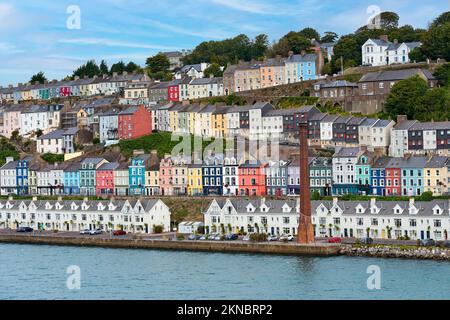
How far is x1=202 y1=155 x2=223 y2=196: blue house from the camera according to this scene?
53156 mm

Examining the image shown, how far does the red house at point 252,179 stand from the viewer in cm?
5159

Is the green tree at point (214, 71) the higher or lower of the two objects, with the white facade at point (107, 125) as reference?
higher

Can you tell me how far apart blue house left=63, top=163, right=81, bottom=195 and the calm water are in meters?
18.5

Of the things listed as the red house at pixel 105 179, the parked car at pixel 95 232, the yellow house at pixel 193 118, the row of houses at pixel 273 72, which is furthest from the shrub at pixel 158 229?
the row of houses at pixel 273 72

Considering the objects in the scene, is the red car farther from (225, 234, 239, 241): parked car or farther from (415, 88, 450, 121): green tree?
(415, 88, 450, 121): green tree

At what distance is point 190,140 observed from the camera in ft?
200

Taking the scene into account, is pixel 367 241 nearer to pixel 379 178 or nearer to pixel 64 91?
pixel 379 178

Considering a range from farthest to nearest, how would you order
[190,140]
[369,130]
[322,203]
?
[190,140] → [369,130] → [322,203]

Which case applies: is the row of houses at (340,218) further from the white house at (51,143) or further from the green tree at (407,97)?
the white house at (51,143)

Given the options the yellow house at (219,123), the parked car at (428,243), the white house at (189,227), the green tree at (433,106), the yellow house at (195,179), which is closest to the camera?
the parked car at (428,243)

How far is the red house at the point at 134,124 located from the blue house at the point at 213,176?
1304 cm
